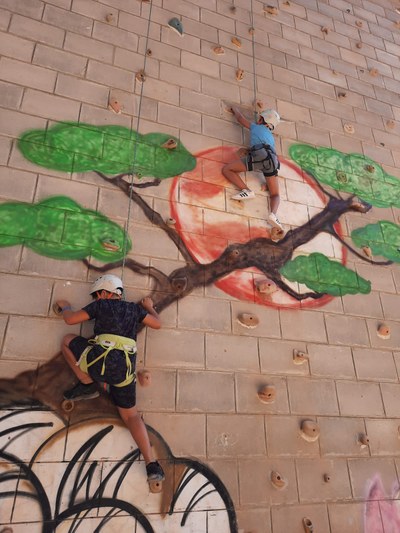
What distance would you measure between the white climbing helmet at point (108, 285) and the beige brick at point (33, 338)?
364 mm

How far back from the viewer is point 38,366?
2750 millimetres

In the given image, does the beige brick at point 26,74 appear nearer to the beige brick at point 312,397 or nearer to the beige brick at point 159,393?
the beige brick at point 159,393

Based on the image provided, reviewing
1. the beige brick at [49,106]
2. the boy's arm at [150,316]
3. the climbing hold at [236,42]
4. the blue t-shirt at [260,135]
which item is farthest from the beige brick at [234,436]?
the climbing hold at [236,42]

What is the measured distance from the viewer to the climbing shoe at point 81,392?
2.72m

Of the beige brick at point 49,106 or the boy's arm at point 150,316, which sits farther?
the beige brick at point 49,106

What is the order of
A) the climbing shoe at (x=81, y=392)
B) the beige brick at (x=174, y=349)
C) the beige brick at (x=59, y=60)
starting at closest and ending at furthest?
the climbing shoe at (x=81, y=392)
the beige brick at (x=174, y=349)
the beige brick at (x=59, y=60)

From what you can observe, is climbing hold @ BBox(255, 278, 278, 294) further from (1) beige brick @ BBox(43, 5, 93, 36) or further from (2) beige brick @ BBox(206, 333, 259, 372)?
(1) beige brick @ BBox(43, 5, 93, 36)

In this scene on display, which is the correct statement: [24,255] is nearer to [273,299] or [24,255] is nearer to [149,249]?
[149,249]

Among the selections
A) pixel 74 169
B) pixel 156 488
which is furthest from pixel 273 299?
pixel 74 169

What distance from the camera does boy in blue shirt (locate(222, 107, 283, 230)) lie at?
154 inches

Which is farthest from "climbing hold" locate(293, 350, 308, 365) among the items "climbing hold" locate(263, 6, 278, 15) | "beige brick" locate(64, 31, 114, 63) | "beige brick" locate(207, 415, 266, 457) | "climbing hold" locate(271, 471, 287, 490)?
"climbing hold" locate(263, 6, 278, 15)

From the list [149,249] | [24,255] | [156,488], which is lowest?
[156,488]

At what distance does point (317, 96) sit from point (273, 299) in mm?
2872

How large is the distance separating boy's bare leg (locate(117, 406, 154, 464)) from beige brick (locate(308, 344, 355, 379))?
153 centimetres
